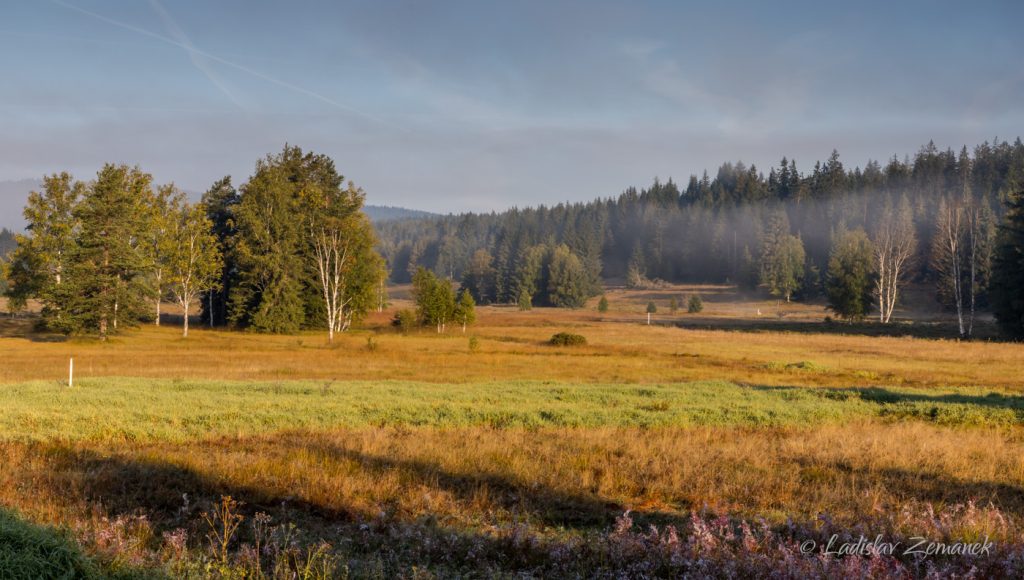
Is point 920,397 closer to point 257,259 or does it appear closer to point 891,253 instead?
point 257,259

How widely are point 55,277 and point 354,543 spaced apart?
202ft

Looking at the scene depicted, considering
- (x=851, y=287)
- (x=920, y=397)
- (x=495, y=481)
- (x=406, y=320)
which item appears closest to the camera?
(x=495, y=481)

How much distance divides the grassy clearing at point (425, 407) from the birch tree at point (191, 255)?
38.4 meters

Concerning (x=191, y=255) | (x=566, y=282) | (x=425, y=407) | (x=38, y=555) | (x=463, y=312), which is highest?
(x=191, y=255)

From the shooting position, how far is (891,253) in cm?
8062

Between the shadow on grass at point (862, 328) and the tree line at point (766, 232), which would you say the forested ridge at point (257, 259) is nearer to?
the shadow on grass at point (862, 328)

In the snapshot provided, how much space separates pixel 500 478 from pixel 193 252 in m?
56.8

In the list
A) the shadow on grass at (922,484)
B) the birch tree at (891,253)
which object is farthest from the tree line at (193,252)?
the birch tree at (891,253)

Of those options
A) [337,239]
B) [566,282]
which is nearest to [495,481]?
[337,239]

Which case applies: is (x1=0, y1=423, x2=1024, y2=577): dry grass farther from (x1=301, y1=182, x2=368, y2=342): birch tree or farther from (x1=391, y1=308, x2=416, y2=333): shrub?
(x1=391, y1=308, x2=416, y2=333): shrub

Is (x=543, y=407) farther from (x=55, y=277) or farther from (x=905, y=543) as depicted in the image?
(x=55, y=277)

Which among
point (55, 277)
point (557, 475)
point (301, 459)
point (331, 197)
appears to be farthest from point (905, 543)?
point (55, 277)

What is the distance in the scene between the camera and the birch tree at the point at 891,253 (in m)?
71.5

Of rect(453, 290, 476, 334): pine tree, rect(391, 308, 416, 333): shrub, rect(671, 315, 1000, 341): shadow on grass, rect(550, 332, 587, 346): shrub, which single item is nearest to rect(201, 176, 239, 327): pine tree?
rect(391, 308, 416, 333): shrub
